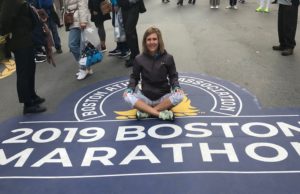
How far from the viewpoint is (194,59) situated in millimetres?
7156

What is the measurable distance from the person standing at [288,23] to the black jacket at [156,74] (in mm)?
3121

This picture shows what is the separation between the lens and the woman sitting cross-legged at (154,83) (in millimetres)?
4695

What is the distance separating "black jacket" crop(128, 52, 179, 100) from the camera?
479 cm

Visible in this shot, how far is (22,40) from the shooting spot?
4.86 meters

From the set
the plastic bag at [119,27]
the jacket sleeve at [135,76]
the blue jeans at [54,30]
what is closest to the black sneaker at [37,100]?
the jacket sleeve at [135,76]

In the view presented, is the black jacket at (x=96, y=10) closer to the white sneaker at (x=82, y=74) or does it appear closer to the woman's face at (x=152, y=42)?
the white sneaker at (x=82, y=74)

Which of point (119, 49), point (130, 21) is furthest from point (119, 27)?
point (119, 49)

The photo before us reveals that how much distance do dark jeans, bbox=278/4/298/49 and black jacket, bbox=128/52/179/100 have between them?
10.4ft

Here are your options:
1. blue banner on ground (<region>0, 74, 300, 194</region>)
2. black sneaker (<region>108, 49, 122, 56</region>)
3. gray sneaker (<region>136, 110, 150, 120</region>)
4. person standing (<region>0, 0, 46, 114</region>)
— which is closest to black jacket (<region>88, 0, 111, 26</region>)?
black sneaker (<region>108, 49, 122, 56</region>)

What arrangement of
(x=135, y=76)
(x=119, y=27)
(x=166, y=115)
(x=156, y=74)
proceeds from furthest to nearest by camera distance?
(x=119, y=27) < (x=135, y=76) < (x=156, y=74) < (x=166, y=115)

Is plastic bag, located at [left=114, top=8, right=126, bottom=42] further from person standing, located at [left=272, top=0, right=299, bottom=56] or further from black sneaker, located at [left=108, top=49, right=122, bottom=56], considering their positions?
person standing, located at [left=272, top=0, right=299, bottom=56]

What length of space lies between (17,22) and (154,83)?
188cm

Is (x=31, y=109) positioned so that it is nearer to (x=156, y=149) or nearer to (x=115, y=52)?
(x=156, y=149)

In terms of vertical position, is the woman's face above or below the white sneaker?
above
